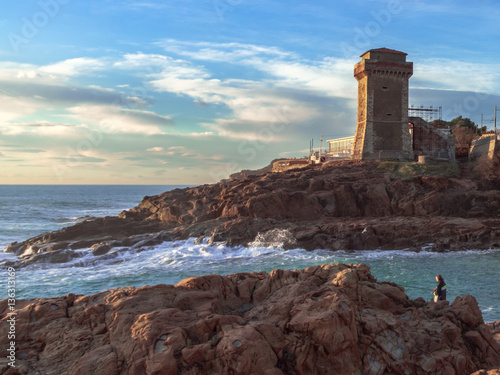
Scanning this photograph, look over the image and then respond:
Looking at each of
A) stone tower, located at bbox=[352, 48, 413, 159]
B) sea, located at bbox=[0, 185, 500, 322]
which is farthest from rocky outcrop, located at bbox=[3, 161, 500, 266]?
stone tower, located at bbox=[352, 48, 413, 159]

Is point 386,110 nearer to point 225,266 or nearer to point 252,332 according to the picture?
point 225,266

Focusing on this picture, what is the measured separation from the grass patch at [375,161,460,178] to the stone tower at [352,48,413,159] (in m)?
4.15

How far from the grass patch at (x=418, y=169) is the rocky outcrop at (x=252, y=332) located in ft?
97.7

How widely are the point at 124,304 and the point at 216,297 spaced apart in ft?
5.85

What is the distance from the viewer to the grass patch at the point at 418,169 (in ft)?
119

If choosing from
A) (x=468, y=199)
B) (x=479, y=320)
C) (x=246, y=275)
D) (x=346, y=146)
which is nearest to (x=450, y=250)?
(x=468, y=199)

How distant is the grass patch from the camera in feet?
119

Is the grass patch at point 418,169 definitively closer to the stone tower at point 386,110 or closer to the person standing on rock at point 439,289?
the stone tower at point 386,110

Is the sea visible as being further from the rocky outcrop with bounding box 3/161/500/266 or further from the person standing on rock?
the person standing on rock

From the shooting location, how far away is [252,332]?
6.51 m

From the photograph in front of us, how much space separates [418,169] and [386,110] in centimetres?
894

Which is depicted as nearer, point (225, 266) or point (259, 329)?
point (259, 329)

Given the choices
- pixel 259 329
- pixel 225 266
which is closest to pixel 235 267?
pixel 225 266

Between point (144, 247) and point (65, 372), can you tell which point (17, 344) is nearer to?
point (65, 372)
